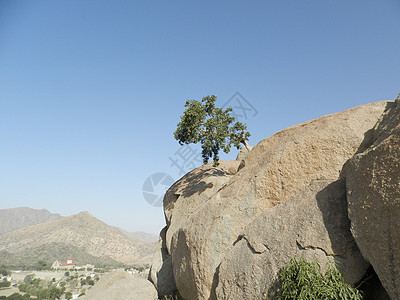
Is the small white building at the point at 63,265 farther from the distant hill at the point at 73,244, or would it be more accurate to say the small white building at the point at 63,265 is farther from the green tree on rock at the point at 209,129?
the green tree on rock at the point at 209,129

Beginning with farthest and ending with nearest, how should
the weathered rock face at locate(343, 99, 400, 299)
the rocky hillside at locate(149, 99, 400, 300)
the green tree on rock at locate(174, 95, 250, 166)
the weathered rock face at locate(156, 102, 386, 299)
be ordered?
the green tree on rock at locate(174, 95, 250, 166) → the weathered rock face at locate(156, 102, 386, 299) → the rocky hillside at locate(149, 99, 400, 300) → the weathered rock face at locate(343, 99, 400, 299)

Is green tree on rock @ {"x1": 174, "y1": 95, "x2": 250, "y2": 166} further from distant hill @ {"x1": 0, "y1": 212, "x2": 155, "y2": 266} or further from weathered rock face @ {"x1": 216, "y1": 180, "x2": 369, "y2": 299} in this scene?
distant hill @ {"x1": 0, "y1": 212, "x2": 155, "y2": 266}

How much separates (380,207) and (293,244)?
8.42 ft

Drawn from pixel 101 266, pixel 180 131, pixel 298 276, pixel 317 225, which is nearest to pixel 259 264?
pixel 298 276

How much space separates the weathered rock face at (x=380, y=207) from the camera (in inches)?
223

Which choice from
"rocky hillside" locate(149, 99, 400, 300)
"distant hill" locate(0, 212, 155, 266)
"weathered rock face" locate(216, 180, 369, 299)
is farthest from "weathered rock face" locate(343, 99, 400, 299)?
"distant hill" locate(0, 212, 155, 266)

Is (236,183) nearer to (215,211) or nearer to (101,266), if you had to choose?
(215,211)

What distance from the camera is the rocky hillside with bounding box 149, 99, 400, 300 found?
600cm

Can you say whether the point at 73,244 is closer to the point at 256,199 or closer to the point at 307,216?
the point at 256,199

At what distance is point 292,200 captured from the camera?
8.66 metres

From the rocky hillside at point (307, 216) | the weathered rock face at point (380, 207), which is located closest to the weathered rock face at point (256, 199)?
the rocky hillside at point (307, 216)

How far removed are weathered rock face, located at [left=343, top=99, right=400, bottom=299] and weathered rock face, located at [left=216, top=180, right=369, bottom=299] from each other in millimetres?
770

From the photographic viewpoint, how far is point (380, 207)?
593 cm

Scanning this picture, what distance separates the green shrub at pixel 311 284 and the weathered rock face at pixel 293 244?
0.74 ft
